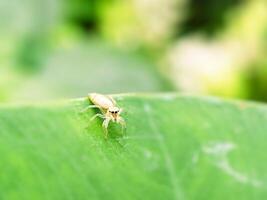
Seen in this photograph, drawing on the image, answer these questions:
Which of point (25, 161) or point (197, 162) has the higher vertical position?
point (197, 162)

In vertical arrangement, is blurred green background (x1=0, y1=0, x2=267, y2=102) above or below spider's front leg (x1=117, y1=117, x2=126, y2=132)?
above

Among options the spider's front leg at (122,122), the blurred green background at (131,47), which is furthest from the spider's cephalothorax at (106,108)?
the blurred green background at (131,47)

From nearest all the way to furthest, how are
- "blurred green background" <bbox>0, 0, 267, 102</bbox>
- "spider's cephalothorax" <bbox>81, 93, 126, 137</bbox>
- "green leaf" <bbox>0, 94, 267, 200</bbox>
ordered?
1. "green leaf" <bbox>0, 94, 267, 200</bbox>
2. "spider's cephalothorax" <bbox>81, 93, 126, 137</bbox>
3. "blurred green background" <bbox>0, 0, 267, 102</bbox>

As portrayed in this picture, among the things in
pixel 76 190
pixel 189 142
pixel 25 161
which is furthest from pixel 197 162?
pixel 25 161

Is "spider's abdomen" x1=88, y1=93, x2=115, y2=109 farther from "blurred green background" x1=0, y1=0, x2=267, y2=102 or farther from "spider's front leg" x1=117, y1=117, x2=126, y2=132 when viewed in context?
"blurred green background" x1=0, y1=0, x2=267, y2=102

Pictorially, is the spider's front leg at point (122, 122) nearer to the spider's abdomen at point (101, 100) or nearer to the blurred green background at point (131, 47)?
the spider's abdomen at point (101, 100)

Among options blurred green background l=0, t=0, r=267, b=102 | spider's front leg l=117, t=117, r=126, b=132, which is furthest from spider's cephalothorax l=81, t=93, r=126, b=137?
blurred green background l=0, t=0, r=267, b=102

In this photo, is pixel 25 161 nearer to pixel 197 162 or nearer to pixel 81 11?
pixel 197 162
